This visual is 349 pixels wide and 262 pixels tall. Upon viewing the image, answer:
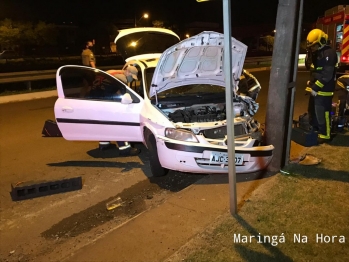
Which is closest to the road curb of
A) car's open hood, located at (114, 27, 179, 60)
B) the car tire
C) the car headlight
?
car's open hood, located at (114, 27, 179, 60)

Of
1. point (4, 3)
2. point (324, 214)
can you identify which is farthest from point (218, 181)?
point (4, 3)

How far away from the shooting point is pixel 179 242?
339 centimetres

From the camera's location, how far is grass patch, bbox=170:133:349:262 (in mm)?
3078

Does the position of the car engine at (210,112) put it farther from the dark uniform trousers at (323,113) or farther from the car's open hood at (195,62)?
the dark uniform trousers at (323,113)

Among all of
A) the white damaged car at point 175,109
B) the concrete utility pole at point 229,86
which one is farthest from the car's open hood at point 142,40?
the concrete utility pole at point 229,86

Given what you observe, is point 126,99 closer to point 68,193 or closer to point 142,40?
point 68,193

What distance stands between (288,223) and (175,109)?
2525mm

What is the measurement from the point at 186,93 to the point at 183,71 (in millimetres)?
493

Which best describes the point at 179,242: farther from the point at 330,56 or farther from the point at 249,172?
the point at 330,56

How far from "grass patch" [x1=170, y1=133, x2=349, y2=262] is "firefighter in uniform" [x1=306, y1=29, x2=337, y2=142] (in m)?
1.42

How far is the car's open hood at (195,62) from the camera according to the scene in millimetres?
4793

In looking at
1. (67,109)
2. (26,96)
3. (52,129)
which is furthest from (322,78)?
(26,96)

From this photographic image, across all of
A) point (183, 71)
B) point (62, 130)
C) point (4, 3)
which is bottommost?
point (62, 130)

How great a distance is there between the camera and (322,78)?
19.6 feet
